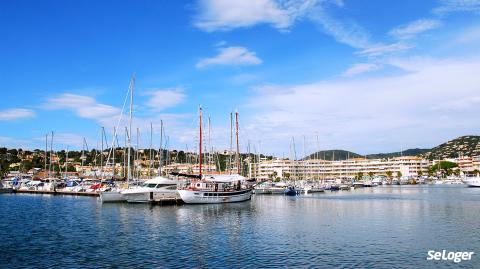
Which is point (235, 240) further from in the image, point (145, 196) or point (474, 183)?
point (474, 183)

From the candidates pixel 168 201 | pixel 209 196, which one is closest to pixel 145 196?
pixel 168 201

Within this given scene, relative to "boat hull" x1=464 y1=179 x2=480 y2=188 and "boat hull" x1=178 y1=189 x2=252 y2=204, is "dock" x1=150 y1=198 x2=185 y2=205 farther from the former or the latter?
"boat hull" x1=464 y1=179 x2=480 y2=188

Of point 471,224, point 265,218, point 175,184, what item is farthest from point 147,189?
point 471,224

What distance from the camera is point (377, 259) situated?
28406 millimetres

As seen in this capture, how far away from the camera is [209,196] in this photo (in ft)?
246

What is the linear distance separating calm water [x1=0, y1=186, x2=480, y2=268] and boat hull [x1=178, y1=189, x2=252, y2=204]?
16.2 m

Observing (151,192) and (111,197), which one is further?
(111,197)

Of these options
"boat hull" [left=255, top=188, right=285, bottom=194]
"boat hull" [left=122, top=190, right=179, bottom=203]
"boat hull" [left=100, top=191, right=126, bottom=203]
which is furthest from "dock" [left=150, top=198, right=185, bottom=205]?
"boat hull" [left=255, top=188, right=285, bottom=194]

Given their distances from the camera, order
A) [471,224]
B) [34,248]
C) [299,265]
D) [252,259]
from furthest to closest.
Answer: [471,224], [34,248], [252,259], [299,265]

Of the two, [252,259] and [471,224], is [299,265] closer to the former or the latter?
[252,259]

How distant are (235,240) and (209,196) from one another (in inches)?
1541

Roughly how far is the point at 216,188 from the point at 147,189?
12.5 m

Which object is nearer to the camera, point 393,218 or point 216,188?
point 393,218

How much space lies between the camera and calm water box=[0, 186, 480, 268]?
27984 millimetres
